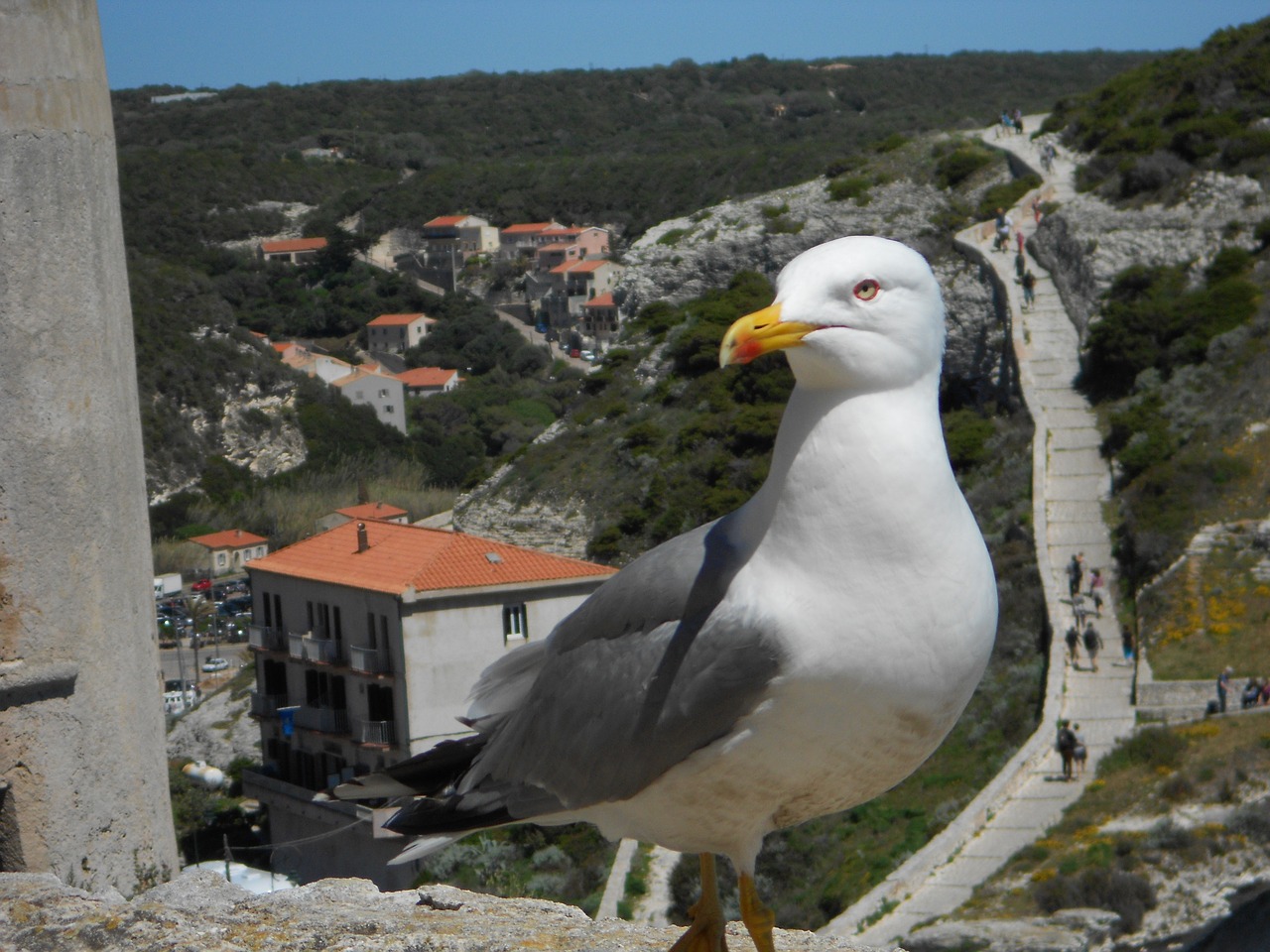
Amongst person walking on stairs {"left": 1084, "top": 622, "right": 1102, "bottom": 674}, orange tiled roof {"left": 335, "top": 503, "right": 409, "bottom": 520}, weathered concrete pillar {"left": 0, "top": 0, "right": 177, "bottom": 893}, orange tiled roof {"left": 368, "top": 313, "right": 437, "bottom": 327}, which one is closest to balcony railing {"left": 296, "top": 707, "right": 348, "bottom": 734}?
person walking on stairs {"left": 1084, "top": 622, "right": 1102, "bottom": 674}

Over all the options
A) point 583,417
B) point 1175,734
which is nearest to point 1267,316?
point 1175,734

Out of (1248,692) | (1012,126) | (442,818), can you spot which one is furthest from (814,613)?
(1012,126)

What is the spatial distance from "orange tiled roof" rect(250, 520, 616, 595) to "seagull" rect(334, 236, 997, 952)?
17.5 m

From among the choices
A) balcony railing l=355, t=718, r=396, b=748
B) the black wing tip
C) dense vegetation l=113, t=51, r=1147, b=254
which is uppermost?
dense vegetation l=113, t=51, r=1147, b=254

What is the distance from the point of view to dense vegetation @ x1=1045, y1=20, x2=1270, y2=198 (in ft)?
99.8

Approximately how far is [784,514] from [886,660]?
290mm

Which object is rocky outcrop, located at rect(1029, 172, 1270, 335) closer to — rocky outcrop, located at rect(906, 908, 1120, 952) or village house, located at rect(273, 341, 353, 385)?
rocky outcrop, located at rect(906, 908, 1120, 952)

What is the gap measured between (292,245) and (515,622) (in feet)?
225

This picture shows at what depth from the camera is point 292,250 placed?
84.2 meters

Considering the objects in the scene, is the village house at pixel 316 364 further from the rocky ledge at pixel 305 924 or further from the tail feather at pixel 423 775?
the tail feather at pixel 423 775

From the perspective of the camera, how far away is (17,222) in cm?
569

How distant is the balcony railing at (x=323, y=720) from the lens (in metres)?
22.2

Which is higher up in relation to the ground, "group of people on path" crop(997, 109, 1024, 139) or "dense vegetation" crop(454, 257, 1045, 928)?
"group of people on path" crop(997, 109, 1024, 139)

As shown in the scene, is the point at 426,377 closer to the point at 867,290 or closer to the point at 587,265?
the point at 587,265
